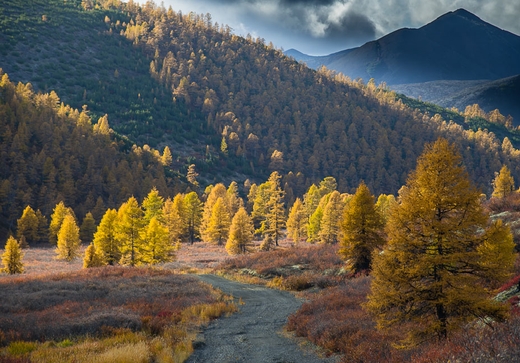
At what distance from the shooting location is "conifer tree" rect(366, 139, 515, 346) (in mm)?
9852

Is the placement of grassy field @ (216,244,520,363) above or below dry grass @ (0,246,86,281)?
above

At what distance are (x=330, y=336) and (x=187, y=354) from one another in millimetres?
5717

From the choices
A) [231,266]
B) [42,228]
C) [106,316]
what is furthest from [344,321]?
[42,228]

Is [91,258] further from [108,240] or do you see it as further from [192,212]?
[192,212]

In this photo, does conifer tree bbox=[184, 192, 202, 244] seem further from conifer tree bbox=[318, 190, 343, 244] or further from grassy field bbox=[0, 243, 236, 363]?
grassy field bbox=[0, 243, 236, 363]

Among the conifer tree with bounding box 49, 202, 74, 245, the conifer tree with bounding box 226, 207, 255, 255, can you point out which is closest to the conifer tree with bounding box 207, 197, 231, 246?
the conifer tree with bounding box 226, 207, 255, 255

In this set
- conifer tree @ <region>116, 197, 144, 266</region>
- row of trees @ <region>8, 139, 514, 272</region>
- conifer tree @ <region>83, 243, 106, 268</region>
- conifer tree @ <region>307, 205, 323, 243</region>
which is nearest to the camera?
row of trees @ <region>8, 139, 514, 272</region>

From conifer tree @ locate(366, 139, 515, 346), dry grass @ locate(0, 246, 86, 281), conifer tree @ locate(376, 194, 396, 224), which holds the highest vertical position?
Answer: conifer tree @ locate(366, 139, 515, 346)

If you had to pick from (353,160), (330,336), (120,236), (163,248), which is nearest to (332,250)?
(163,248)

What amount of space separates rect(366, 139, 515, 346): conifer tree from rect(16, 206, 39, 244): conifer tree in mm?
70292

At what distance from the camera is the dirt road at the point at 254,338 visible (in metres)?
12.2

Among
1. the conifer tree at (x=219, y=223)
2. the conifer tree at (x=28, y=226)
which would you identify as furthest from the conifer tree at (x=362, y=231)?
the conifer tree at (x=28, y=226)

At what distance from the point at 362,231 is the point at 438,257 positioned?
63.8 feet

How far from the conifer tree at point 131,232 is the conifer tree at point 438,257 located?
111 feet
